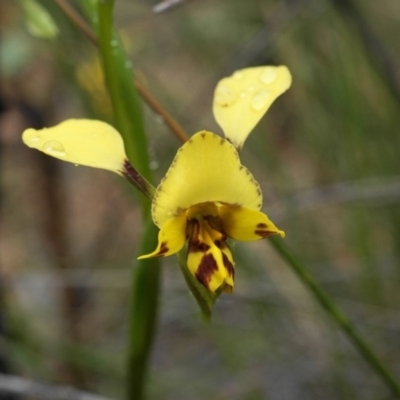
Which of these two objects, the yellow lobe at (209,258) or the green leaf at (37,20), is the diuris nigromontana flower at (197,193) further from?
the green leaf at (37,20)

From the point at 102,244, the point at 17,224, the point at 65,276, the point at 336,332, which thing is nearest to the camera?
the point at 336,332

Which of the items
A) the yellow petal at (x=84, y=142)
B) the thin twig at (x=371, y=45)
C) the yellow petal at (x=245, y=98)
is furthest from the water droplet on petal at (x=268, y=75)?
the thin twig at (x=371, y=45)

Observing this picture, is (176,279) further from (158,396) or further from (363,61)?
(363,61)

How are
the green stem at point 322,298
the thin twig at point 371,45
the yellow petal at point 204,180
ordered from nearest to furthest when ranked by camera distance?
the yellow petal at point 204,180 → the green stem at point 322,298 → the thin twig at point 371,45

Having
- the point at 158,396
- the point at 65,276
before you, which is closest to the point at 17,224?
the point at 65,276

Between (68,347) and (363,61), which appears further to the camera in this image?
(363,61)

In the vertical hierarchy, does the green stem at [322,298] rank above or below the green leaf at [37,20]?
below
